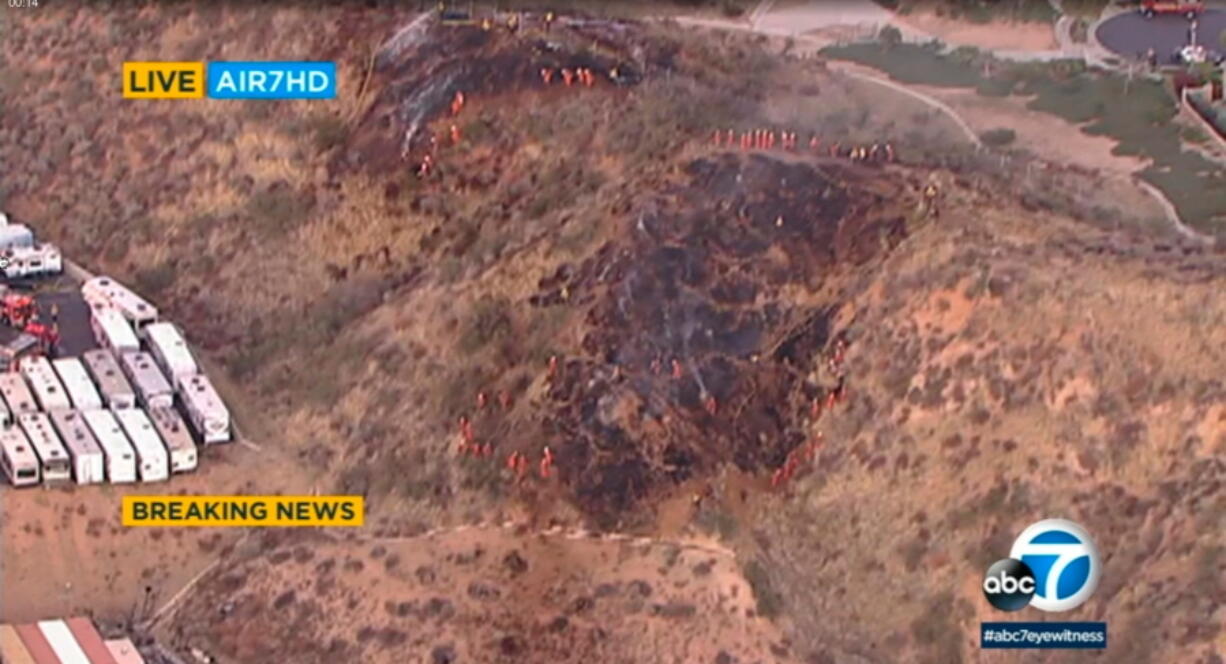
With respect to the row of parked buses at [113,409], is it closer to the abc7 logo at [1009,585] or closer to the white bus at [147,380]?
the white bus at [147,380]

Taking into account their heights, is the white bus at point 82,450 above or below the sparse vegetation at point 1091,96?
below

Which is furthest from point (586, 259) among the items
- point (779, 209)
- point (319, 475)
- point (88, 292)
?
point (88, 292)

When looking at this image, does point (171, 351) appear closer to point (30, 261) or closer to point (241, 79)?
point (30, 261)

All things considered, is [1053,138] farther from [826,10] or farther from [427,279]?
[427,279]

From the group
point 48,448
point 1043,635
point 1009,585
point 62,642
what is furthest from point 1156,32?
point 62,642

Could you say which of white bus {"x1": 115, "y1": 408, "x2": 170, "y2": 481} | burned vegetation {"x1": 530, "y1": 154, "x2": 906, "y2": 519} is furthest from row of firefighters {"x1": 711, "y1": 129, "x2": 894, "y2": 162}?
white bus {"x1": 115, "y1": 408, "x2": 170, "y2": 481}

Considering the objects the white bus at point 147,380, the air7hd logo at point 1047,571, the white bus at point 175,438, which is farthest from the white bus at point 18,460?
the air7hd logo at point 1047,571
